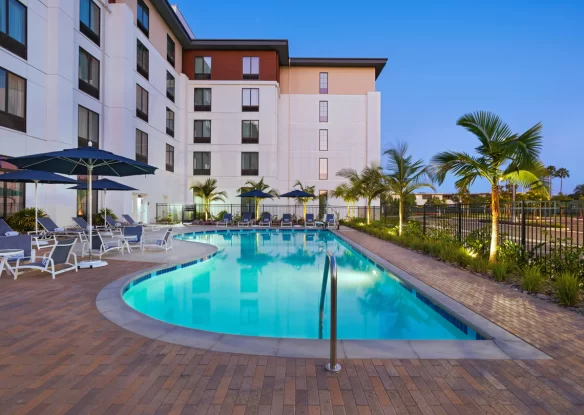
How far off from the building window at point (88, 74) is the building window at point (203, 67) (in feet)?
38.0

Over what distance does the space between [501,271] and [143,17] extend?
79.1ft

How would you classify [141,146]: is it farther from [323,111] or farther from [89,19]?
[323,111]

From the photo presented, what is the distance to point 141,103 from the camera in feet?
72.0

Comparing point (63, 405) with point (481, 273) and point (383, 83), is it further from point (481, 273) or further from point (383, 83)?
point (383, 83)

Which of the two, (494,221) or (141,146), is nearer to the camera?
(494,221)

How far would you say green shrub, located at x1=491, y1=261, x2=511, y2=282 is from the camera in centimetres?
699

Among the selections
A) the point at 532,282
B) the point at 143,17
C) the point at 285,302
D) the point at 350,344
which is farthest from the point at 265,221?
the point at 350,344

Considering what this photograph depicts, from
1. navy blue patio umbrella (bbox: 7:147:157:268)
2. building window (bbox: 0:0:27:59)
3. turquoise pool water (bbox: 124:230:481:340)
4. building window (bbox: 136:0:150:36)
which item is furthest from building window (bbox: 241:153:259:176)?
navy blue patio umbrella (bbox: 7:147:157:268)

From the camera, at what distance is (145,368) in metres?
3.17

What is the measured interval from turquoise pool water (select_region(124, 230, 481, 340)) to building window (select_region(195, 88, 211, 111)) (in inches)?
842

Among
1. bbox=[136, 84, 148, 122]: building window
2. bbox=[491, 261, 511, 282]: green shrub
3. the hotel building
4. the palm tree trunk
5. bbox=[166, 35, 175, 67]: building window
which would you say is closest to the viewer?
bbox=[491, 261, 511, 282]: green shrub

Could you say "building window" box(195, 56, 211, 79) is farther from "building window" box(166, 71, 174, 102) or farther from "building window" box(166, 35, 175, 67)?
"building window" box(166, 71, 174, 102)

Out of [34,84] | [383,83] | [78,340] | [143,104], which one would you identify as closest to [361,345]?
[78,340]

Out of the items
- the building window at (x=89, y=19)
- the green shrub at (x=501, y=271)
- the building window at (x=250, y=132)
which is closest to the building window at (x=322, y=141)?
the building window at (x=250, y=132)
